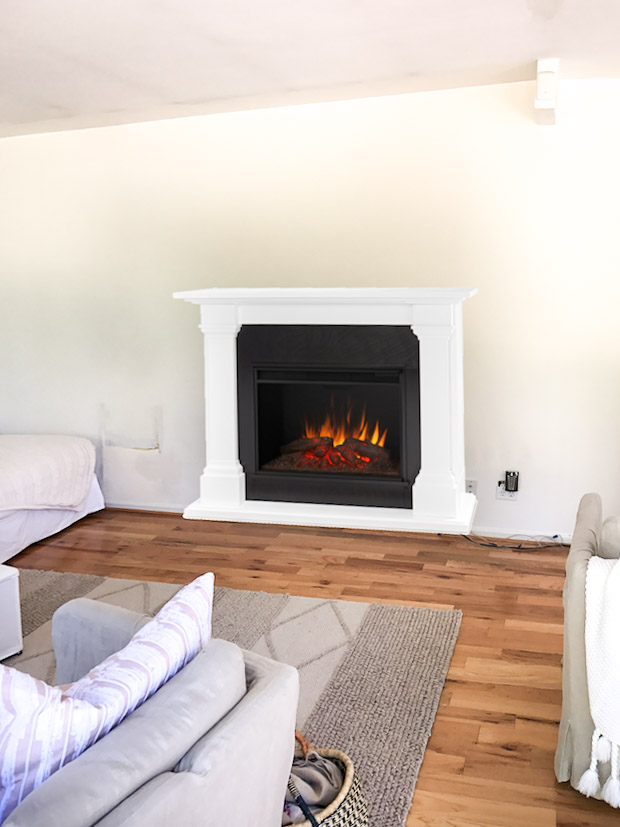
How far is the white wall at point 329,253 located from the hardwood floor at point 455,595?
472mm

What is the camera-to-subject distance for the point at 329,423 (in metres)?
4.63

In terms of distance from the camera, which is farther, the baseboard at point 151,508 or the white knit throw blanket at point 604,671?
the baseboard at point 151,508

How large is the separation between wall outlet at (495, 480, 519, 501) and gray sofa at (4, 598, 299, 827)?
2874 millimetres

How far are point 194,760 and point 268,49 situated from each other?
2936 mm

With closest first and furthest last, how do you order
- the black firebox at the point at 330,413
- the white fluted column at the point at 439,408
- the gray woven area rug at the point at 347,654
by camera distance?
1. the gray woven area rug at the point at 347,654
2. the white fluted column at the point at 439,408
3. the black firebox at the point at 330,413

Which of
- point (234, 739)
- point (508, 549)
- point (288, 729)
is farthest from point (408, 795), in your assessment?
point (508, 549)

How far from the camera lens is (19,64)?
11.8 feet

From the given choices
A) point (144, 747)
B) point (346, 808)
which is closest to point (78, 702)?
point (144, 747)

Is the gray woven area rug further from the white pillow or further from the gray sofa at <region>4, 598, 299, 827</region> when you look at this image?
the white pillow

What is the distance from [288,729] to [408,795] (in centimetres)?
78

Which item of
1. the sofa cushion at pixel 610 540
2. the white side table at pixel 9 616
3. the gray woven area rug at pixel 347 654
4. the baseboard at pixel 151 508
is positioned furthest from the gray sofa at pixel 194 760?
the baseboard at pixel 151 508

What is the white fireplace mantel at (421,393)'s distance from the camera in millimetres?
4137

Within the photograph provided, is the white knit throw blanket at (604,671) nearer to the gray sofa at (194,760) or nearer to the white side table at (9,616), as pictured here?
the gray sofa at (194,760)

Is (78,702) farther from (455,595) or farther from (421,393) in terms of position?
(421,393)
